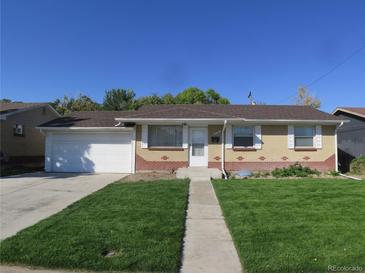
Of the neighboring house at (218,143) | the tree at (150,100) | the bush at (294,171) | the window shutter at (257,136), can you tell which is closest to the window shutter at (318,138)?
the neighboring house at (218,143)

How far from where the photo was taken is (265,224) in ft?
21.3

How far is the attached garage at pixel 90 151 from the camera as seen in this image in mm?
16672

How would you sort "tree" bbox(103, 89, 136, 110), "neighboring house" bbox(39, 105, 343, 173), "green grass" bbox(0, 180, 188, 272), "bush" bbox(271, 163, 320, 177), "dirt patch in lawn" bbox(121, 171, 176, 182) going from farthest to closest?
1. "tree" bbox(103, 89, 136, 110)
2. "neighboring house" bbox(39, 105, 343, 173)
3. "bush" bbox(271, 163, 320, 177)
4. "dirt patch in lawn" bbox(121, 171, 176, 182)
5. "green grass" bbox(0, 180, 188, 272)

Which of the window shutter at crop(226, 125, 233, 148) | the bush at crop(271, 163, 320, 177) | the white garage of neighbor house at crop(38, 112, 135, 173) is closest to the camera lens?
the bush at crop(271, 163, 320, 177)

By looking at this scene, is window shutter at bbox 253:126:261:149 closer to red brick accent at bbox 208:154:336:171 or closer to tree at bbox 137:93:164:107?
red brick accent at bbox 208:154:336:171

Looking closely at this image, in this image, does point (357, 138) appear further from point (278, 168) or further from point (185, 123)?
point (185, 123)

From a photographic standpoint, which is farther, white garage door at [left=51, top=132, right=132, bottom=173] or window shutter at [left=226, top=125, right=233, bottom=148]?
white garage door at [left=51, top=132, right=132, bottom=173]

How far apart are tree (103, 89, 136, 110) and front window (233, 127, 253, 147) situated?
30.5 meters

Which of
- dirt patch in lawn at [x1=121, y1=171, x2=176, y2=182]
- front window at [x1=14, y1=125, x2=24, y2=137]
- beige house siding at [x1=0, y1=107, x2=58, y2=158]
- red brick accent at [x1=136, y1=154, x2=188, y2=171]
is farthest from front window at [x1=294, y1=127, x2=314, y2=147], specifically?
front window at [x1=14, y1=125, x2=24, y2=137]

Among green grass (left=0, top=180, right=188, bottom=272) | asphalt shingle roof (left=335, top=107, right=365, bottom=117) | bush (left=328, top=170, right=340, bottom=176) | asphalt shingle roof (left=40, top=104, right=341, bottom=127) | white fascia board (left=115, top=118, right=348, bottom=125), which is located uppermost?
asphalt shingle roof (left=335, top=107, right=365, bottom=117)

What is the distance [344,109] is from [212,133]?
10623 millimetres

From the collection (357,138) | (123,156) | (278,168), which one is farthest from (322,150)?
(123,156)

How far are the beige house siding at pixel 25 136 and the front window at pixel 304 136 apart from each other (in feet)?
55.2

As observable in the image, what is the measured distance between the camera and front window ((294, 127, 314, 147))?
1647cm
